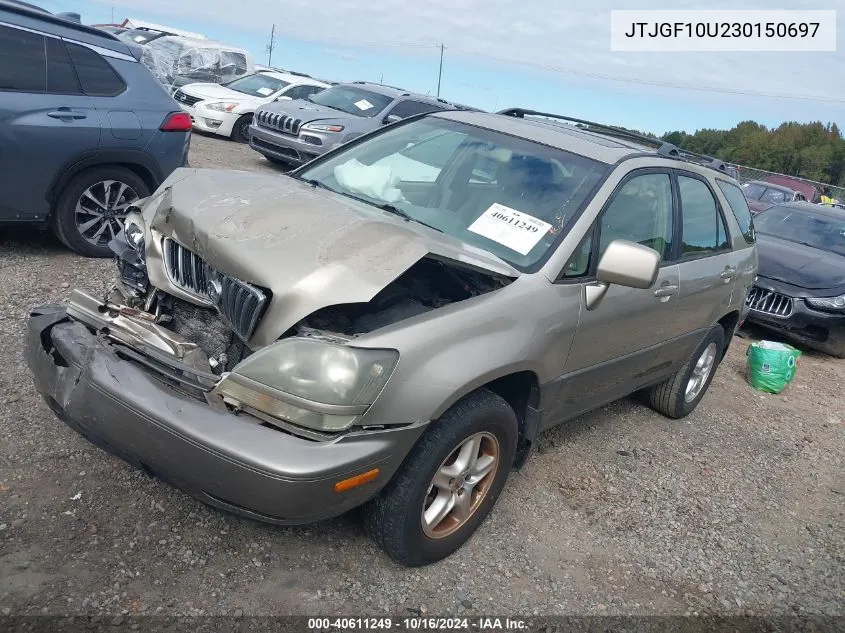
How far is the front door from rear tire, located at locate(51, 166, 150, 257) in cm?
358

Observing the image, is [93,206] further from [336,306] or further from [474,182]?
[336,306]

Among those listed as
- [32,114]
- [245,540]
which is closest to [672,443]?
[245,540]

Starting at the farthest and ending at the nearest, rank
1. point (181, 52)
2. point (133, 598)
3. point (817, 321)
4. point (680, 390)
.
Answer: point (181, 52), point (817, 321), point (680, 390), point (133, 598)

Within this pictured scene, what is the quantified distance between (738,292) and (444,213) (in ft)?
8.52

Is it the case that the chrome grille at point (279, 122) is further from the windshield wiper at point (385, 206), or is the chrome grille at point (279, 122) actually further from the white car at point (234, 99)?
the windshield wiper at point (385, 206)

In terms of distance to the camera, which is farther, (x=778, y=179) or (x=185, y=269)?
(x=778, y=179)

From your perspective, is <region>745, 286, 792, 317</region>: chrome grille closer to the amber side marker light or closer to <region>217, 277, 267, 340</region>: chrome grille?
the amber side marker light

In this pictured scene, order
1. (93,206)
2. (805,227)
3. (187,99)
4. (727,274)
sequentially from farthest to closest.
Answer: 1. (187,99)
2. (805,227)
3. (93,206)
4. (727,274)

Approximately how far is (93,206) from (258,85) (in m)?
10.2

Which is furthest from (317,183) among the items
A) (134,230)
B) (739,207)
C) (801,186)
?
(801,186)

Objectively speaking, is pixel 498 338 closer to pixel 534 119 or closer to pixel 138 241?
pixel 138 241

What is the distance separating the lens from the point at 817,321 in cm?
722

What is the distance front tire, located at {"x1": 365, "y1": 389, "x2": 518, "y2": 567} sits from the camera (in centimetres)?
261

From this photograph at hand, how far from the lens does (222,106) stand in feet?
44.5
